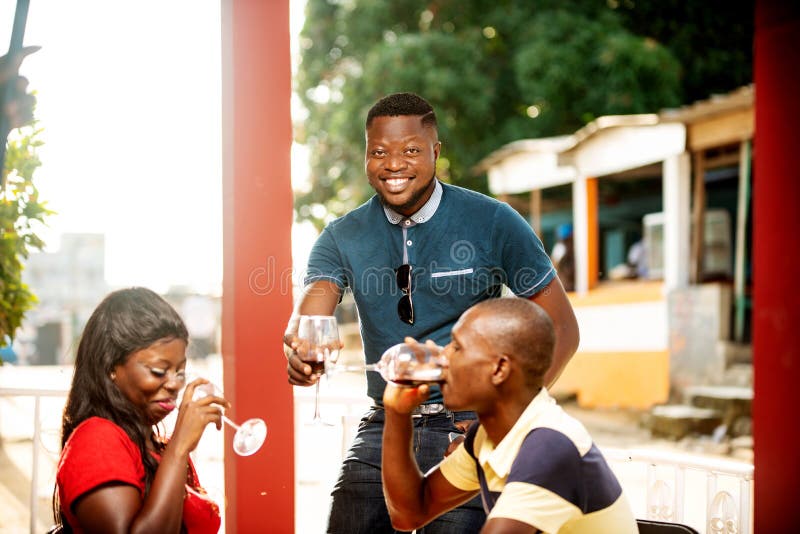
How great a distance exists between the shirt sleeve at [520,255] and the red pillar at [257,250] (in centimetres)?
106

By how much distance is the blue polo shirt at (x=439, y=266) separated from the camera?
116 inches

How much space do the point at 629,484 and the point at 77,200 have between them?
549 centimetres

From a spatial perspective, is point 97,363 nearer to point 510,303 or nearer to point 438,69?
point 510,303

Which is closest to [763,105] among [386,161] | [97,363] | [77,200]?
[386,161]

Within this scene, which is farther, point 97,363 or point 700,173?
point 700,173

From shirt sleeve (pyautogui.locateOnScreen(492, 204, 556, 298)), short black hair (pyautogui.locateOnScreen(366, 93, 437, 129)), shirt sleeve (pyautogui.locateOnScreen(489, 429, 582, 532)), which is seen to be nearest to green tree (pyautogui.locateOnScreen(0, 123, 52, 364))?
short black hair (pyautogui.locateOnScreen(366, 93, 437, 129))

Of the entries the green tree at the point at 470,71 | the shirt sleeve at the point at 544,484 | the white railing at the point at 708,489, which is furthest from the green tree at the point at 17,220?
the green tree at the point at 470,71

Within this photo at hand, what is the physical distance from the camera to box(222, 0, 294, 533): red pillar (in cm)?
350

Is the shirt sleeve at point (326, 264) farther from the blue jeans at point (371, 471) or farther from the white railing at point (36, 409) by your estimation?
the white railing at point (36, 409)

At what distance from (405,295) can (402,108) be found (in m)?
0.67

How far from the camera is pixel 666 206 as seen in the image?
11773mm

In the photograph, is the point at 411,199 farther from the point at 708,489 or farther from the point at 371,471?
the point at 708,489

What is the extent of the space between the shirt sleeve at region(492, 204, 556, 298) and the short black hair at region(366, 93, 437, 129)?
44 cm

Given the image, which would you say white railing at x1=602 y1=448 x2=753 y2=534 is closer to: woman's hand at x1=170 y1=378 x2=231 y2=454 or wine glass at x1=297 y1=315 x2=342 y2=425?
wine glass at x1=297 y1=315 x2=342 y2=425
